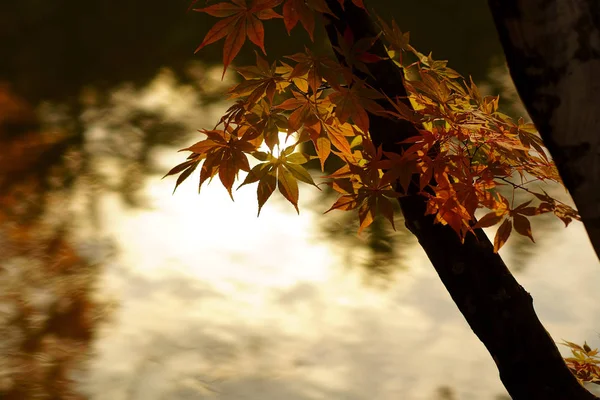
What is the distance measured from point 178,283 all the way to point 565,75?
1883 millimetres

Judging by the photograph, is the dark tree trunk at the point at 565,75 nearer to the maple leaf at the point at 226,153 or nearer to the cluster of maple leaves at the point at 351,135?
the cluster of maple leaves at the point at 351,135

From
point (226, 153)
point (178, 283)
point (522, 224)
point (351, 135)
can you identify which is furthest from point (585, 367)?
point (178, 283)

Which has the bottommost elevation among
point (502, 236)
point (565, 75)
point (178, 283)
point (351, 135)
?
point (565, 75)

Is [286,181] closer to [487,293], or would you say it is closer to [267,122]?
[267,122]

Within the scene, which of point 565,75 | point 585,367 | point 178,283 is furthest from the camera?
point 178,283

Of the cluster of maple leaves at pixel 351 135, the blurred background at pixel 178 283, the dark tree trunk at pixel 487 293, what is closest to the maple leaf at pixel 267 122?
the cluster of maple leaves at pixel 351 135

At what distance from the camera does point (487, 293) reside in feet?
2.48

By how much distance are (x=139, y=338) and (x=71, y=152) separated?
1054mm

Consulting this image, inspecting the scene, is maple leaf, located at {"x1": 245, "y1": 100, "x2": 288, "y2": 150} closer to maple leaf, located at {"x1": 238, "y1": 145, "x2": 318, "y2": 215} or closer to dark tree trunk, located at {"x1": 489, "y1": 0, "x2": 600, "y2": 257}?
maple leaf, located at {"x1": 238, "y1": 145, "x2": 318, "y2": 215}

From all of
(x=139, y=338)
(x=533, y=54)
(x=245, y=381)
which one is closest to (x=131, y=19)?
(x=139, y=338)

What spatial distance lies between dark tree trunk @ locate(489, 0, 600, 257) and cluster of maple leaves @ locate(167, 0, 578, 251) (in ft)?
0.98

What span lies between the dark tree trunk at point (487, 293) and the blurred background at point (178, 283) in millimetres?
1125

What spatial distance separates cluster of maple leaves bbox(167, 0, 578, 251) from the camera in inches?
29.0

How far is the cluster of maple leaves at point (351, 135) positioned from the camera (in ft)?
2.42
